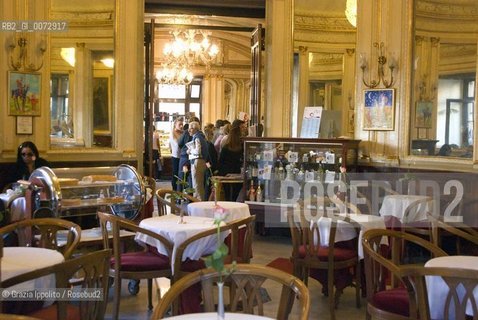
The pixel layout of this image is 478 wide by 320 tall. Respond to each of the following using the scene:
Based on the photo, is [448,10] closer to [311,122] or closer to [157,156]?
[311,122]

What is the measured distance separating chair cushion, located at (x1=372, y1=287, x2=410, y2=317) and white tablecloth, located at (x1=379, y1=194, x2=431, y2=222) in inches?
123

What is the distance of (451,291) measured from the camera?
3412 mm

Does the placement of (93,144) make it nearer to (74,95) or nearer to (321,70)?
(74,95)

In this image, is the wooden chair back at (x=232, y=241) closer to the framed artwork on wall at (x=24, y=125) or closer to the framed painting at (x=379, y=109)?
the framed artwork on wall at (x=24, y=125)

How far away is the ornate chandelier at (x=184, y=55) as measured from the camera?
18.7 metres

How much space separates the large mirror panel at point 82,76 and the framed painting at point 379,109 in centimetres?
369

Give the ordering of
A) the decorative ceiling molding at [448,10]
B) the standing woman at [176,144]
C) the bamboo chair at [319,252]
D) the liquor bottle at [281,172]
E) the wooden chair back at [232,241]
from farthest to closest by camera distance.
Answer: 1. the standing woman at [176,144]
2. the liquor bottle at [281,172]
3. the decorative ceiling molding at [448,10]
4. the bamboo chair at [319,252]
5. the wooden chair back at [232,241]

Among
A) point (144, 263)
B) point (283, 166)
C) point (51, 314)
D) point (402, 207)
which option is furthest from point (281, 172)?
point (51, 314)

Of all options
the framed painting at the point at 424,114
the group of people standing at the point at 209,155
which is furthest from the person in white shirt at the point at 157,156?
the framed painting at the point at 424,114

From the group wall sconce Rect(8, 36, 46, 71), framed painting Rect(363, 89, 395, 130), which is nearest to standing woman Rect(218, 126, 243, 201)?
framed painting Rect(363, 89, 395, 130)

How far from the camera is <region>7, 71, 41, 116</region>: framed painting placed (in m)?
8.37

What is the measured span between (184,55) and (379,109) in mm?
10718

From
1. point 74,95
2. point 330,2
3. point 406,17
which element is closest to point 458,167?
point 406,17

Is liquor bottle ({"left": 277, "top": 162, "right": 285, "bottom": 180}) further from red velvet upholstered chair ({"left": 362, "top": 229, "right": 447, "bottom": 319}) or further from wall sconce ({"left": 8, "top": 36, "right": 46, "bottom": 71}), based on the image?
red velvet upholstered chair ({"left": 362, "top": 229, "right": 447, "bottom": 319})
